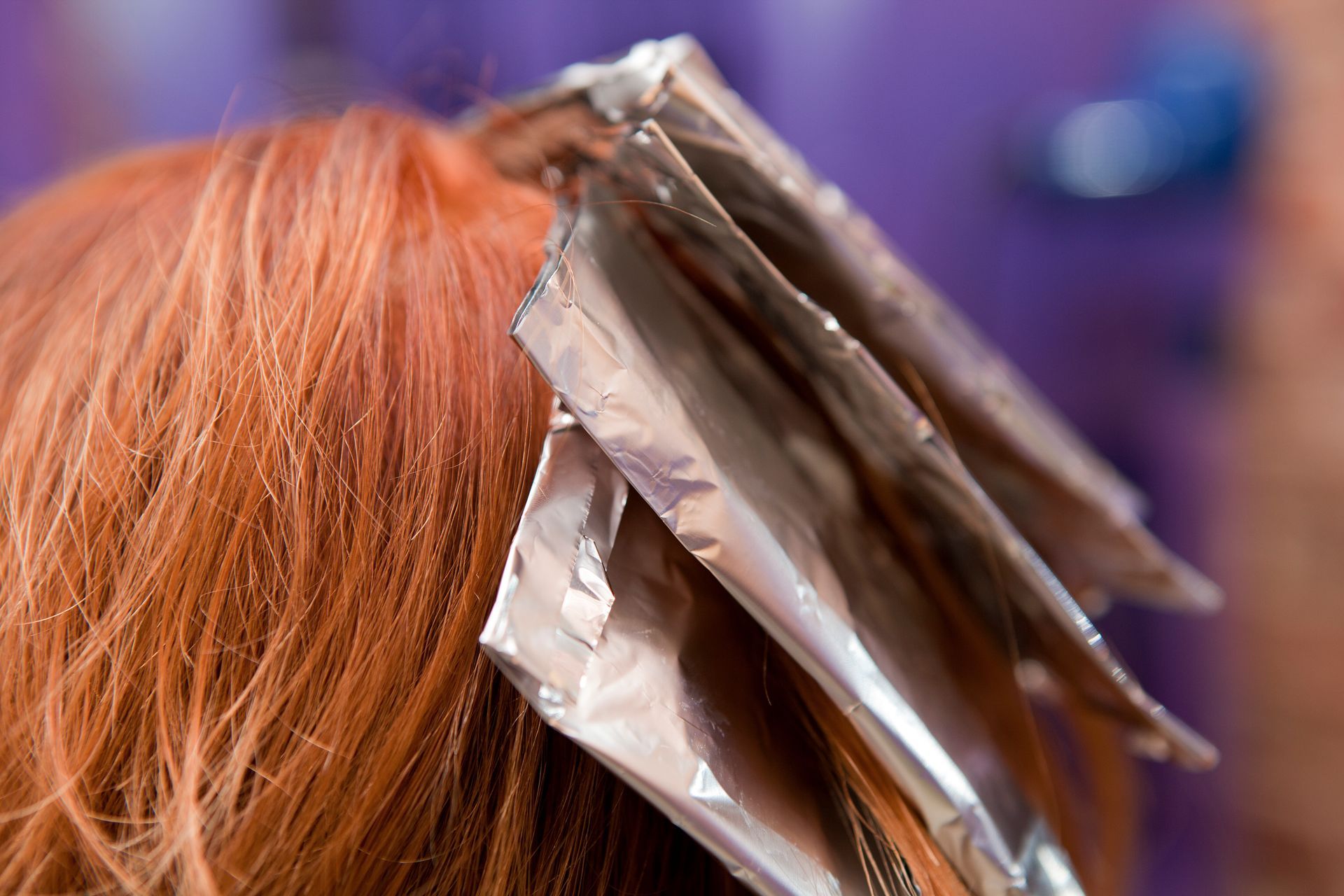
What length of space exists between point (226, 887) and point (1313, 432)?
1.18m

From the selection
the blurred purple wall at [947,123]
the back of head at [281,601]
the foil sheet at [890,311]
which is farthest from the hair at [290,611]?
the blurred purple wall at [947,123]

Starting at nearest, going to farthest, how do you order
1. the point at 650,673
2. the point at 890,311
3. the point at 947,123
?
the point at 650,673, the point at 890,311, the point at 947,123

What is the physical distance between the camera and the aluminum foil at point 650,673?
24 centimetres

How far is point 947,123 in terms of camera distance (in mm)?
1178

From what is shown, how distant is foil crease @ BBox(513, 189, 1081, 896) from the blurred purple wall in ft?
2.76

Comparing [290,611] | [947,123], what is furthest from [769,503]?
[947,123]

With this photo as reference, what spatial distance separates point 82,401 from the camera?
0.33 metres

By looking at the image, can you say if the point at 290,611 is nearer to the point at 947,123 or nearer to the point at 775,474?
the point at 775,474

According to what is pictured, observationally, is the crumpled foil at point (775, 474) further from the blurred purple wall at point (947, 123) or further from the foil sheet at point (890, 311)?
the blurred purple wall at point (947, 123)

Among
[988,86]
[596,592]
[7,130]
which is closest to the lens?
[596,592]

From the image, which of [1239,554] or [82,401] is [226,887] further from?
[1239,554]

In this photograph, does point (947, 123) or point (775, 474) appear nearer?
point (775, 474)

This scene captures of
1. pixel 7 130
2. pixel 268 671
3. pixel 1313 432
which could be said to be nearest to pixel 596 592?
pixel 268 671

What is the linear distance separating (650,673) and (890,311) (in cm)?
20
